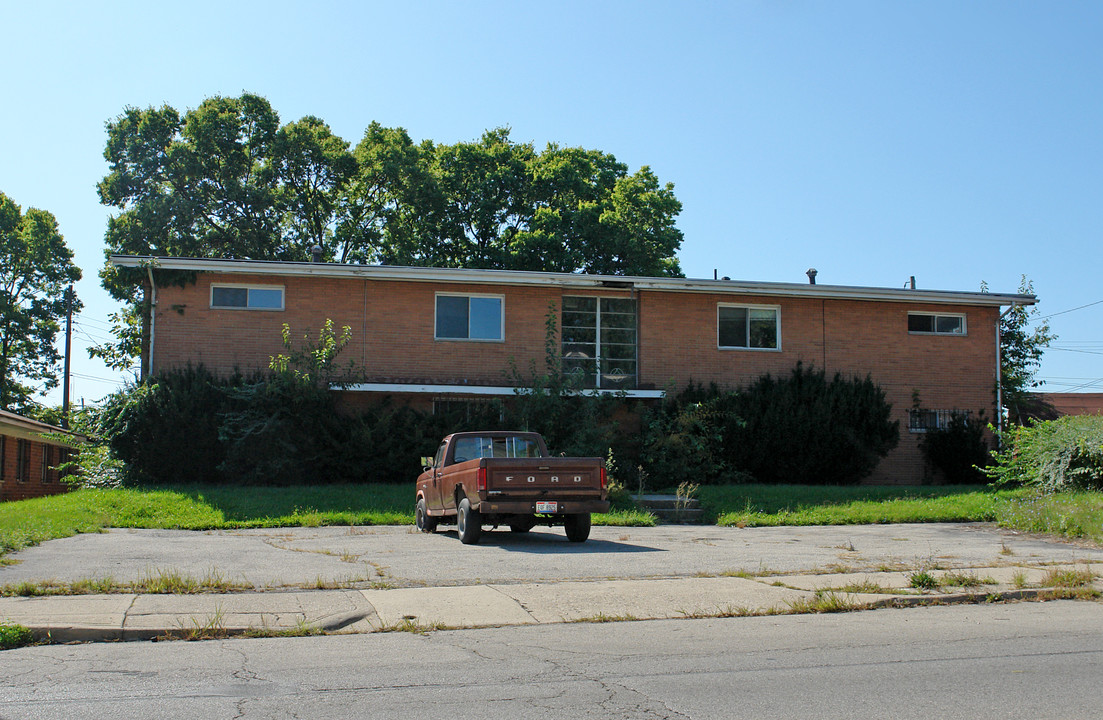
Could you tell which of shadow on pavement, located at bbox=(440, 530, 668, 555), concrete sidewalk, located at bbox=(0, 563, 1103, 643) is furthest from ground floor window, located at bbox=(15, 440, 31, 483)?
concrete sidewalk, located at bbox=(0, 563, 1103, 643)

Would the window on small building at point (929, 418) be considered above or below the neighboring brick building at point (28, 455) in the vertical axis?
above

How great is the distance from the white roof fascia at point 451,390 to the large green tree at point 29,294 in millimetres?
31046

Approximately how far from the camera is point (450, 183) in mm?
42031

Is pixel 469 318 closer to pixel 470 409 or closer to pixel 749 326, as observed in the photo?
pixel 470 409

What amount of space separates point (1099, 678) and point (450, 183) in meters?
38.1

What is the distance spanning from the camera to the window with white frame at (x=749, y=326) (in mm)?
25938

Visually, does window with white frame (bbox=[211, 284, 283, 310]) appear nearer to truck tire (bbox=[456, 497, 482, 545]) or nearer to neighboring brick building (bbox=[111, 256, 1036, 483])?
neighboring brick building (bbox=[111, 256, 1036, 483])

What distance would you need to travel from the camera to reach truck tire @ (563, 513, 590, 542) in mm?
13898

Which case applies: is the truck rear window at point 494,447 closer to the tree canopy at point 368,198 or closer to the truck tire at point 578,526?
the truck tire at point 578,526

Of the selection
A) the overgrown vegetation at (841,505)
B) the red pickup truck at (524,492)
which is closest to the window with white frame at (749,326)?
the overgrown vegetation at (841,505)

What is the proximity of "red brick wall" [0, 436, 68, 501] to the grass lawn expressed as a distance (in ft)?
32.2

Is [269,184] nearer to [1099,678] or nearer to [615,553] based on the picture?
[615,553]

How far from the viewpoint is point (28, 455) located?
3297 centimetres

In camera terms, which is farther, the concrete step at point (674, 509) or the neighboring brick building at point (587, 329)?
the neighboring brick building at point (587, 329)
